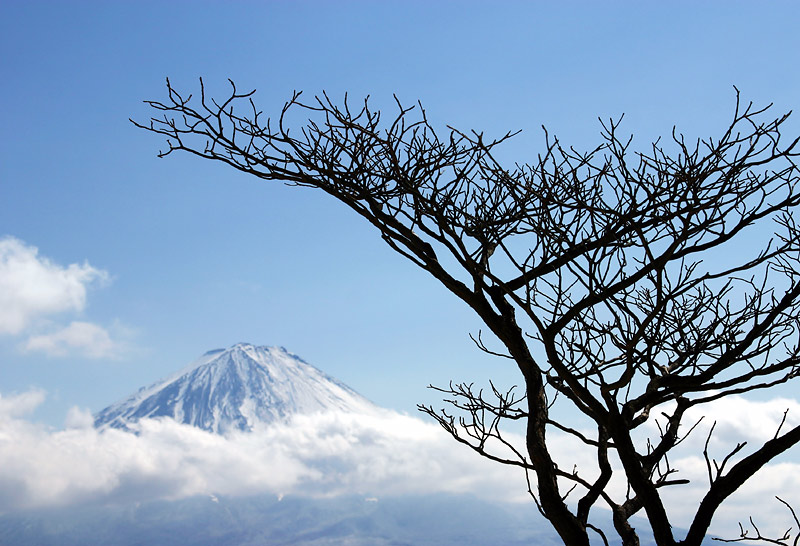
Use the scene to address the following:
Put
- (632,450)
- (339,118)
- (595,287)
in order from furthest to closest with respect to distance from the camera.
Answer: (339,118) < (632,450) < (595,287)

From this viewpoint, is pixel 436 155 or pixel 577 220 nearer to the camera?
pixel 577 220

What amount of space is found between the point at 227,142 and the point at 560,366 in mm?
1684

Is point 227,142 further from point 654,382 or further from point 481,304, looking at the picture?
point 654,382

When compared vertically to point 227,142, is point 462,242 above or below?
below

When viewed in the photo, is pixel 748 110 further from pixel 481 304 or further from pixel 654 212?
pixel 481 304

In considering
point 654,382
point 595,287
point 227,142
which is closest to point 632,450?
point 654,382

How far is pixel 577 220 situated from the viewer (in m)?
2.61

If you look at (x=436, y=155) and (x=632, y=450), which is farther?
(x=436, y=155)

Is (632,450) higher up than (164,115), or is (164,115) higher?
(164,115)

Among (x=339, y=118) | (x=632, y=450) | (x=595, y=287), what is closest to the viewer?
(x=595, y=287)

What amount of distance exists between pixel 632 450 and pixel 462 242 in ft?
3.57

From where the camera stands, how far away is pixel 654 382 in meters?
2.81

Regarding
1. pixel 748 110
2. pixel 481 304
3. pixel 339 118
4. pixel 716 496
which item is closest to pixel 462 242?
pixel 481 304

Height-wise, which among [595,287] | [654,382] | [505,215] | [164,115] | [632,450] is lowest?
[632,450]
